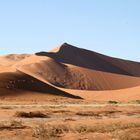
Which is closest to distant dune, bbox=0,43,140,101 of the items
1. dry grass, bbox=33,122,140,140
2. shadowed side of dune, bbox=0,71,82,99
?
shadowed side of dune, bbox=0,71,82,99

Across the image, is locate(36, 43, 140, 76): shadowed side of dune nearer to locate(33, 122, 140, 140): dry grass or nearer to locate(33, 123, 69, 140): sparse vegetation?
locate(33, 122, 140, 140): dry grass

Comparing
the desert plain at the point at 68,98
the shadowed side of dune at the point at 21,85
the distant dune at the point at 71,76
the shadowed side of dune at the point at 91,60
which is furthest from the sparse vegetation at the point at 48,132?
the shadowed side of dune at the point at 91,60

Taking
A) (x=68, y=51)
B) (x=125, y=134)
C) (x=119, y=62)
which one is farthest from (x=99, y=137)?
(x=119, y=62)

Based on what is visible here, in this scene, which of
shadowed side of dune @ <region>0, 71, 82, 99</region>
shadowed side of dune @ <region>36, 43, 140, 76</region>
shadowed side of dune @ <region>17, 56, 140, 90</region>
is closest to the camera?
shadowed side of dune @ <region>0, 71, 82, 99</region>

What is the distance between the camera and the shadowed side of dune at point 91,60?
130 metres

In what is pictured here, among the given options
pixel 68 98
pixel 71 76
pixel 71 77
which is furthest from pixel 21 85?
pixel 71 76

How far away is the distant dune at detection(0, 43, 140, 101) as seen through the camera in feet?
246

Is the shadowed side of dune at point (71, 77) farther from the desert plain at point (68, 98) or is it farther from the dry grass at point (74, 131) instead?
the dry grass at point (74, 131)

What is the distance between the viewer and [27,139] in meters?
19.2

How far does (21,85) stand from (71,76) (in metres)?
35.8

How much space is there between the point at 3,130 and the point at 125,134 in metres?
5.59

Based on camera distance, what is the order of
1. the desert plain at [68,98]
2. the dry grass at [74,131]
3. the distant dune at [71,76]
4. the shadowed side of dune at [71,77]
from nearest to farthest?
the dry grass at [74,131] → the desert plain at [68,98] → the distant dune at [71,76] → the shadowed side of dune at [71,77]

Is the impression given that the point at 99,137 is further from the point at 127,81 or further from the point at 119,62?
the point at 119,62

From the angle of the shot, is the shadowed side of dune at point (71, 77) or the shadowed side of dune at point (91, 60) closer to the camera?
the shadowed side of dune at point (71, 77)
